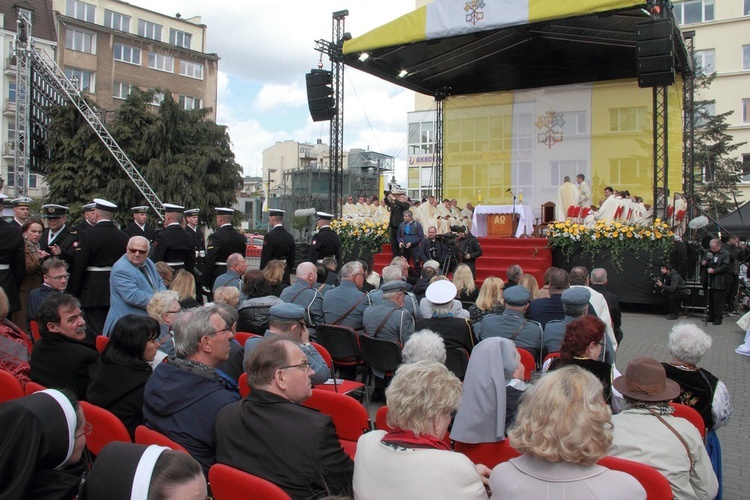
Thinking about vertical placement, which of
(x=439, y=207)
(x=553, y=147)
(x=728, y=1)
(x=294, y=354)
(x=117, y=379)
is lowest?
(x=117, y=379)

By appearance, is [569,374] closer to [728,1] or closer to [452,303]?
[452,303]

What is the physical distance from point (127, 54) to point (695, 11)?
34.5 meters

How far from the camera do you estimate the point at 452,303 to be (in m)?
5.23

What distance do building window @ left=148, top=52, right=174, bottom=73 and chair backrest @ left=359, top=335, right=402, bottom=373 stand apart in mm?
40191

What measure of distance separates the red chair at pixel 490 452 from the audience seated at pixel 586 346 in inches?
25.8

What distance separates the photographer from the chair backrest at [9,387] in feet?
11.3

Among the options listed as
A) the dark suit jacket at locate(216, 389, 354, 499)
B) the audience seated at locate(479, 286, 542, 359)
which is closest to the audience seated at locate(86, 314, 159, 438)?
the dark suit jacket at locate(216, 389, 354, 499)

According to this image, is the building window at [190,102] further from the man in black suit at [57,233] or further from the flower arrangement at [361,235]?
the man in black suit at [57,233]

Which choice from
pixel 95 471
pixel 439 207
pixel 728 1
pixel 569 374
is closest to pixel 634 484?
pixel 569 374

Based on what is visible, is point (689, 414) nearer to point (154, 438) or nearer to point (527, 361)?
point (527, 361)

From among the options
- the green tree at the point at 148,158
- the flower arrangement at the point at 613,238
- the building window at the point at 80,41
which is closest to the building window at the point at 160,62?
the building window at the point at 80,41

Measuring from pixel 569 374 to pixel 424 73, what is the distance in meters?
15.4

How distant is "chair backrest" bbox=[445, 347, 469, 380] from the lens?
16.2ft

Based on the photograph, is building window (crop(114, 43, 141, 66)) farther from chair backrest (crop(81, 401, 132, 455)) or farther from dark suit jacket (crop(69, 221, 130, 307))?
chair backrest (crop(81, 401, 132, 455))
